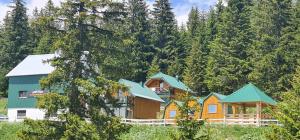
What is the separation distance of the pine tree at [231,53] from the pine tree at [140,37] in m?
10.8

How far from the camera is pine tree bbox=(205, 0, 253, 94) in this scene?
2415 inches

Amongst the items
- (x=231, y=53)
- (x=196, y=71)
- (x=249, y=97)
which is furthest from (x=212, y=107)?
(x=196, y=71)

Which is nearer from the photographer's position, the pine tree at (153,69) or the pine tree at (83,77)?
the pine tree at (83,77)

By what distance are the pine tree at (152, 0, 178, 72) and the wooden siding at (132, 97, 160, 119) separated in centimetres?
2071

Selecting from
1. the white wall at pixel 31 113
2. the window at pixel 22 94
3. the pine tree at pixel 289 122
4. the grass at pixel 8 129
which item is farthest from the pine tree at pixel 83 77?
the window at pixel 22 94

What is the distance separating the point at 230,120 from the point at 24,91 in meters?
25.1

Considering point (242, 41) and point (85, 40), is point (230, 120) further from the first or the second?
point (242, 41)

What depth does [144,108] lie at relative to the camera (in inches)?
2062

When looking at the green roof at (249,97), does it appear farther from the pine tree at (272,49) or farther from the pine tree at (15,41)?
the pine tree at (15,41)

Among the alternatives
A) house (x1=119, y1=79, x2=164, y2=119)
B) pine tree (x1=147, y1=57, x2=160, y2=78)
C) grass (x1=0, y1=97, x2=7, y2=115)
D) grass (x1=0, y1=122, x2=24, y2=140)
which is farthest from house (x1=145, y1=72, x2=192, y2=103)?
grass (x1=0, y1=122, x2=24, y2=140)

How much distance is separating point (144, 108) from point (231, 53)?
1602 cm

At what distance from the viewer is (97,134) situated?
22.7 m

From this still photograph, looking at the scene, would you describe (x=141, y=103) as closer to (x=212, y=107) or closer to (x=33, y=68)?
(x=212, y=107)

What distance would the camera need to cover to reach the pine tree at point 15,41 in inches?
2982
